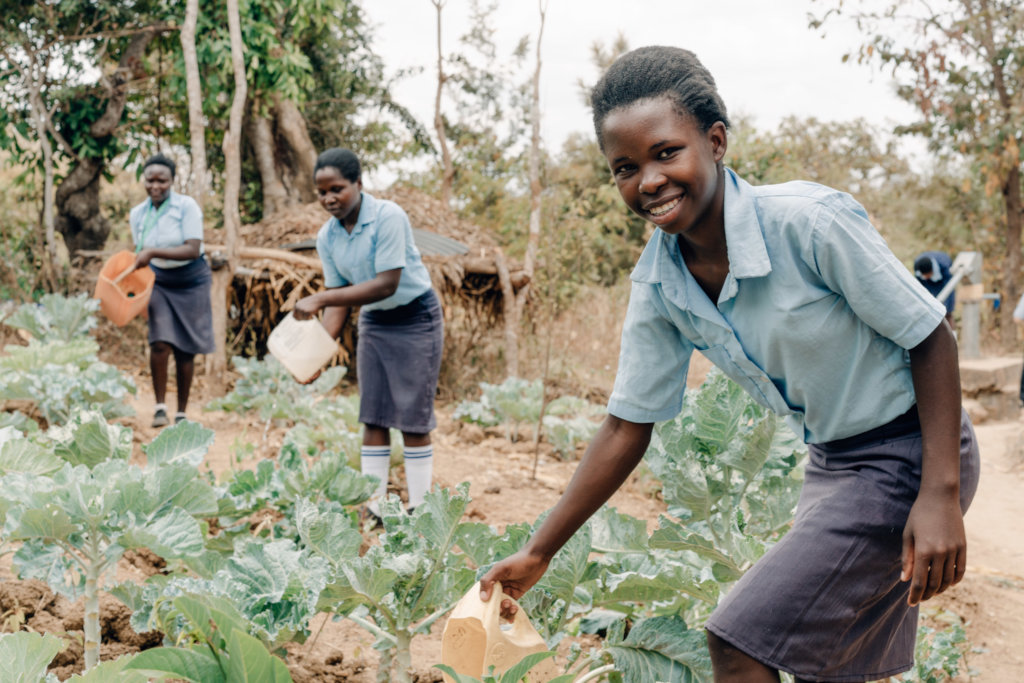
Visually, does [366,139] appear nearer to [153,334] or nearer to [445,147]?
[445,147]

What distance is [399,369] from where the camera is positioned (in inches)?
143

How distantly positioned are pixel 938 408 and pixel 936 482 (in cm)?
12

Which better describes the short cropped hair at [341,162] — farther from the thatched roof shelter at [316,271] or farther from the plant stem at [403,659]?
the thatched roof shelter at [316,271]

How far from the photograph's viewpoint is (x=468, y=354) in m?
8.50

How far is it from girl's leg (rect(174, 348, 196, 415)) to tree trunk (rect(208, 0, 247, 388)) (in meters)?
1.12

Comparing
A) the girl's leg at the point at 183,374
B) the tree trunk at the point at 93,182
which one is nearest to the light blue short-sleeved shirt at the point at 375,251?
the girl's leg at the point at 183,374

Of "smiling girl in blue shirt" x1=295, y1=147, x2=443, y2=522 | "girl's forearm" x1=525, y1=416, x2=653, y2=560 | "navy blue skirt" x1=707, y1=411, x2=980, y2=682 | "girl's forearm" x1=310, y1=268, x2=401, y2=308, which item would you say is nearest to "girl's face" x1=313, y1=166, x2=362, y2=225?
"smiling girl in blue shirt" x1=295, y1=147, x2=443, y2=522

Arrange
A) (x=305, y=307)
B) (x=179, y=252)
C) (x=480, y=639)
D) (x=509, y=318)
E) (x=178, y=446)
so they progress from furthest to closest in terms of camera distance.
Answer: (x=509, y=318), (x=179, y=252), (x=305, y=307), (x=178, y=446), (x=480, y=639)

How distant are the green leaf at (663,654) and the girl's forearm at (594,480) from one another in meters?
0.39

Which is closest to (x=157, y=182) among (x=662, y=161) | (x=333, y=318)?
(x=333, y=318)

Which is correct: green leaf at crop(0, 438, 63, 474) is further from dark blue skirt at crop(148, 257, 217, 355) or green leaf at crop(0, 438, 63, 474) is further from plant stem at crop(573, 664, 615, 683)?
dark blue skirt at crop(148, 257, 217, 355)

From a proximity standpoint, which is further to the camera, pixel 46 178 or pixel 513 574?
pixel 46 178

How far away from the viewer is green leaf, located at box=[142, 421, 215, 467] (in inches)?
91.7

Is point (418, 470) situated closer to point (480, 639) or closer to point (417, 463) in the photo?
point (417, 463)
